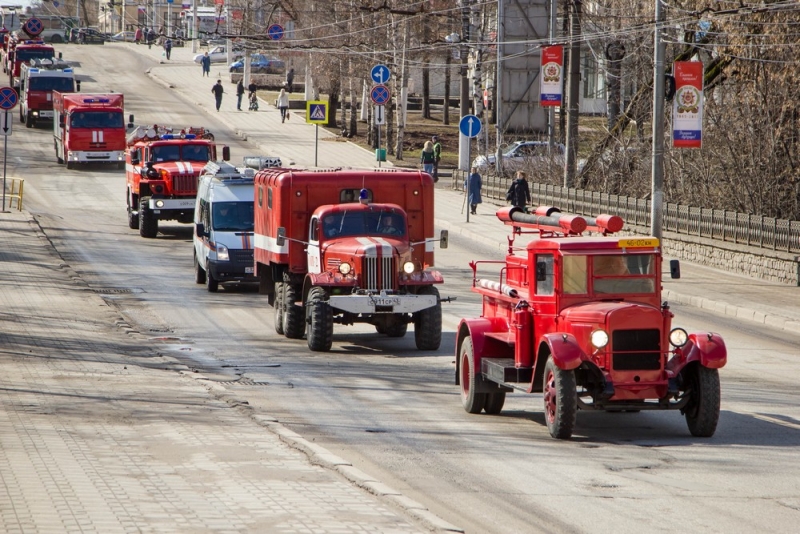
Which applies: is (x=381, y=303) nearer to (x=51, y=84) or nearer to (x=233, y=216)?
(x=233, y=216)

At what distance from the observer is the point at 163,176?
3500cm

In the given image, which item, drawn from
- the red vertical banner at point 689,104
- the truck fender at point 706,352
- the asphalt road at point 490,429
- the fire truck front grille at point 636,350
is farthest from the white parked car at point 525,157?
the fire truck front grille at point 636,350

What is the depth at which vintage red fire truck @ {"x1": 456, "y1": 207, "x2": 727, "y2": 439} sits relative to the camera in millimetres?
12516

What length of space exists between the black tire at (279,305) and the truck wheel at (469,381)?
6.33 meters

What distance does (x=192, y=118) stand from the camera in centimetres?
7238

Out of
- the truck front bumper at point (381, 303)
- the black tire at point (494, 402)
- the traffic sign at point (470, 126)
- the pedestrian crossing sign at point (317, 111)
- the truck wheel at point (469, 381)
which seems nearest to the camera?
the truck wheel at point (469, 381)

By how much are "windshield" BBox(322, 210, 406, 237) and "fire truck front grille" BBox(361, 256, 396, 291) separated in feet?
3.24

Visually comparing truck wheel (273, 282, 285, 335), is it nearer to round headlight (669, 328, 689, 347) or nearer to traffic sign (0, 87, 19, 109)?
round headlight (669, 328, 689, 347)

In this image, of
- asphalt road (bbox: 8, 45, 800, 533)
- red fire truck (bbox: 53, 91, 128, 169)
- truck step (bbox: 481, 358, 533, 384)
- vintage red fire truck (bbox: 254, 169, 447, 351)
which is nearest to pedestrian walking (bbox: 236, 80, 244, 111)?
red fire truck (bbox: 53, 91, 128, 169)

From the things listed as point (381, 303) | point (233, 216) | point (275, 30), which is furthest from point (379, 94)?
point (381, 303)

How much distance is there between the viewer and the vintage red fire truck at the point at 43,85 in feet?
216

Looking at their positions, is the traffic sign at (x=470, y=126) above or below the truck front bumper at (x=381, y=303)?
above

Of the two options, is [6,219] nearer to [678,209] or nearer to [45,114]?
[678,209]

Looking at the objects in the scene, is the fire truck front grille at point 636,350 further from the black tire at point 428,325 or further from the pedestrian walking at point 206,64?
the pedestrian walking at point 206,64
